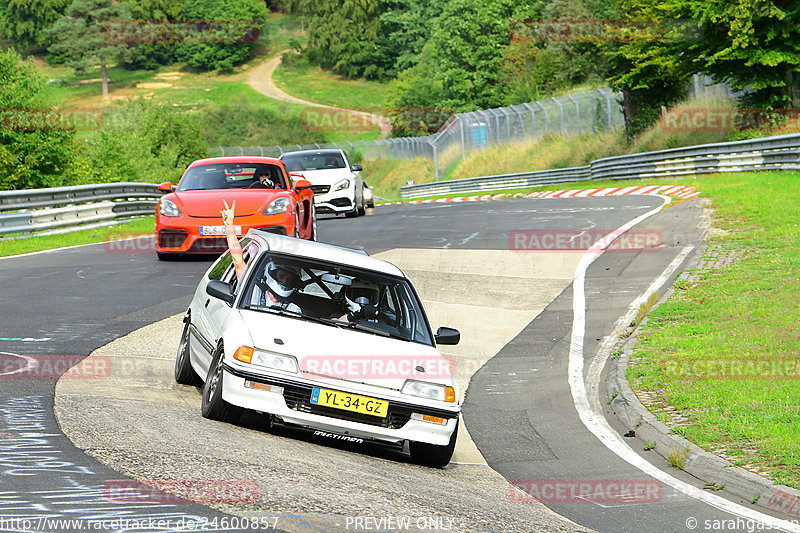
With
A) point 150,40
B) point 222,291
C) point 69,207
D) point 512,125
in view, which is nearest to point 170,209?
Answer: point 69,207

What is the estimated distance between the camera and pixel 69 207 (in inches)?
960

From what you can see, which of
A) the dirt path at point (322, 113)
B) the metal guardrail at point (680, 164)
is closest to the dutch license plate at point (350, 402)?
the metal guardrail at point (680, 164)

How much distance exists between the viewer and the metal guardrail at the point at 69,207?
22312mm

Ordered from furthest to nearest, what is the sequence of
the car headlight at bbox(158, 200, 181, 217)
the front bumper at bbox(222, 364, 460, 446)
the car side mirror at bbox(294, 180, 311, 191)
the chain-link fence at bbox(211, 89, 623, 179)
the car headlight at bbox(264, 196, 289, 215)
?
the chain-link fence at bbox(211, 89, 623, 179) → the car side mirror at bbox(294, 180, 311, 191) → the car headlight at bbox(158, 200, 181, 217) → the car headlight at bbox(264, 196, 289, 215) → the front bumper at bbox(222, 364, 460, 446)

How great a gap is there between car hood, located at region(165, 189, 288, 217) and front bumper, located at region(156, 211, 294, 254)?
10 cm

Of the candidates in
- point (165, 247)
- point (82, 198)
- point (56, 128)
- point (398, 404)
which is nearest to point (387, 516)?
point (398, 404)

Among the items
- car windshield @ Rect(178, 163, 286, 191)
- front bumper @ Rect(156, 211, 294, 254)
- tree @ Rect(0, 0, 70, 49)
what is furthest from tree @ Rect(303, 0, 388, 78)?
front bumper @ Rect(156, 211, 294, 254)

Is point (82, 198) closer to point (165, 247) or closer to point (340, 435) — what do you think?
point (165, 247)

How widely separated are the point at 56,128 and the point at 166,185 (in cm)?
2352

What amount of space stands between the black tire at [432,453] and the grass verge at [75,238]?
13.7 m

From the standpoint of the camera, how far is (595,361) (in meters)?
12.5

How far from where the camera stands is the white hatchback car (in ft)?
25.0

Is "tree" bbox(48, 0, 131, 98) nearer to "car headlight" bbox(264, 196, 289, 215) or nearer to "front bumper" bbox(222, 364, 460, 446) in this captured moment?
"car headlight" bbox(264, 196, 289, 215)

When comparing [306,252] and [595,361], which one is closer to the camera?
[306,252]
